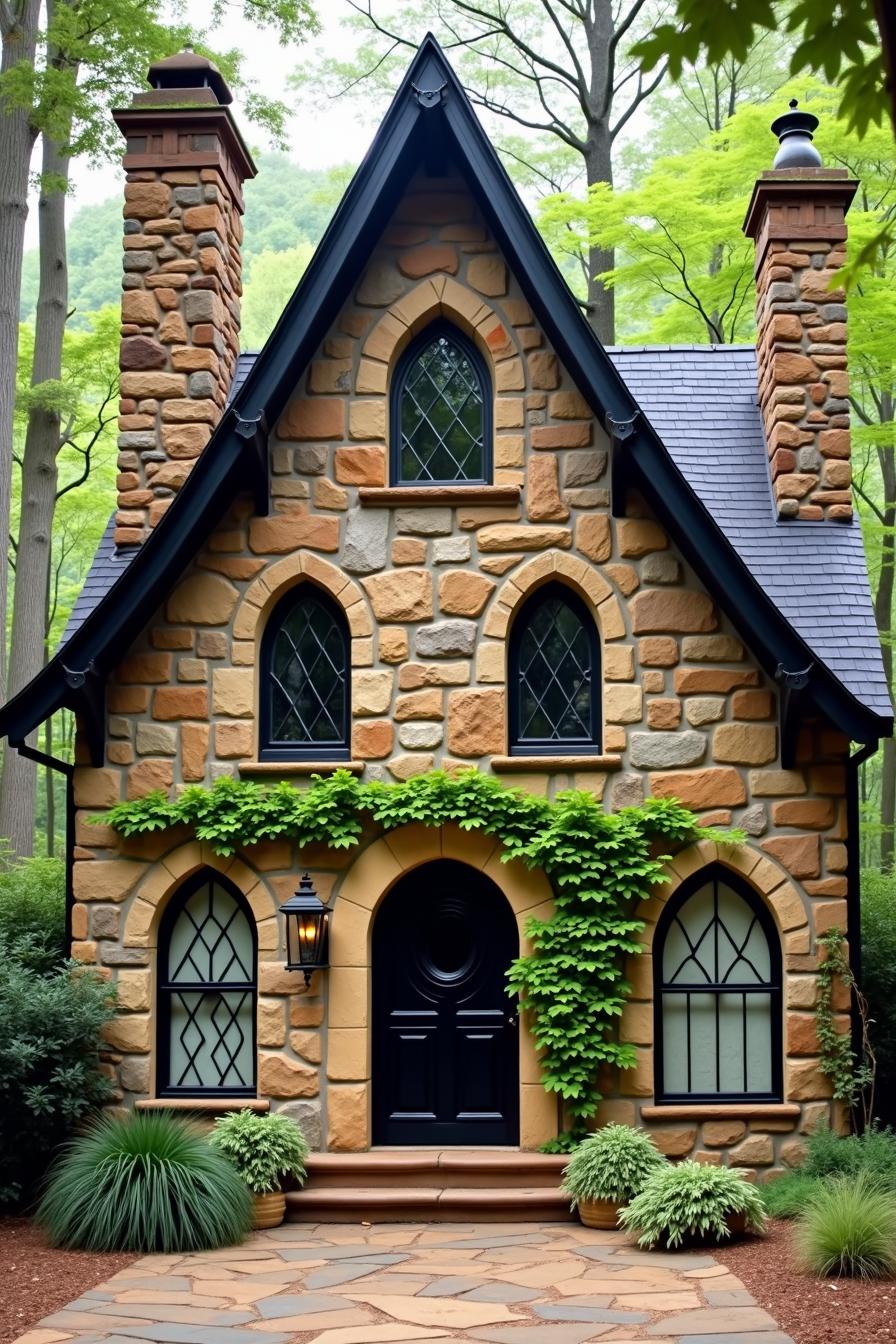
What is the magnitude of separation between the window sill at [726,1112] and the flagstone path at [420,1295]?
103cm

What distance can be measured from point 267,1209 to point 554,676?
3.89 meters

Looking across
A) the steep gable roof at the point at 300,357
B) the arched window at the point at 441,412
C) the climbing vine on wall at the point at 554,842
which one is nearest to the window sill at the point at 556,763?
the climbing vine on wall at the point at 554,842

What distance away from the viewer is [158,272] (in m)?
10.6

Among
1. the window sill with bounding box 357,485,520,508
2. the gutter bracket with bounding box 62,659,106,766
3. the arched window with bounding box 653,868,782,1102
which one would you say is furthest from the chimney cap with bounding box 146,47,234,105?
the arched window with bounding box 653,868,782,1102

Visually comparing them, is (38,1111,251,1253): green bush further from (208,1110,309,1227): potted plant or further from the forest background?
the forest background

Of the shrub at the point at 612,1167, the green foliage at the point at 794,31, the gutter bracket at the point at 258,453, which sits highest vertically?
the gutter bracket at the point at 258,453

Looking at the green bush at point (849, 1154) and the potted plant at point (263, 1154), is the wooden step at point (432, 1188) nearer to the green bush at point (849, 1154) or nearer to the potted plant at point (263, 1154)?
the potted plant at point (263, 1154)

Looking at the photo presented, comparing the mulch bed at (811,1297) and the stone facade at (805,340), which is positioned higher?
the stone facade at (805,340)

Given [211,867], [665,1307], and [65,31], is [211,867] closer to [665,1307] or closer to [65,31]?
[665,1307]

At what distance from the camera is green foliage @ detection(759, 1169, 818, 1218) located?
838 cm

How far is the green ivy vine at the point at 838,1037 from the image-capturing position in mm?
9258

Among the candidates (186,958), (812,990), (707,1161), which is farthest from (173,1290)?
(812,990)

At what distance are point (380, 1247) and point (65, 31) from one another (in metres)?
13.1

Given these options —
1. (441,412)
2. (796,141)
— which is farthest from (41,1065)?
(796,141)
